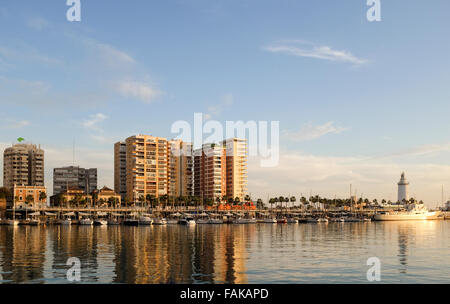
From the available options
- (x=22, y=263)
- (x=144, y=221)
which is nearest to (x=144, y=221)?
(x=144, y=221)

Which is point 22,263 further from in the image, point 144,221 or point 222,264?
point 144,221

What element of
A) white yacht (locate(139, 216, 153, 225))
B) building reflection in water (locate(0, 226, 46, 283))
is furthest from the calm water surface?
white yacht (locate(139, 216, 153, 225))

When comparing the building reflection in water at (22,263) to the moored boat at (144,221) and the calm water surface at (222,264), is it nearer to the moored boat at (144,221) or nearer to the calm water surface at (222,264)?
the calm water surface at (222,264)

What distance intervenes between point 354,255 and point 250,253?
15.7 meters

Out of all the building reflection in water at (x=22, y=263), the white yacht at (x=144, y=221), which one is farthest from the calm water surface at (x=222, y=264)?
the white yacht at (x=144, y=221)

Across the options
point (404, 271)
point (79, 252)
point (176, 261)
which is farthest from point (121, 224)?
point (404, 271)

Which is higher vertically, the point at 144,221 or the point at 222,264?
the point at 222,264

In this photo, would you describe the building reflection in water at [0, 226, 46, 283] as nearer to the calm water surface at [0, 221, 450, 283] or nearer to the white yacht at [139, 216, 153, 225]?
the calm water surface at [0, 221, 450, 283]

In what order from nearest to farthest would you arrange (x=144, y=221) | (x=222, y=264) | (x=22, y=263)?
1. (x=222, y=264)
2. (x=22, y=263)
3. (x=144, y=221)

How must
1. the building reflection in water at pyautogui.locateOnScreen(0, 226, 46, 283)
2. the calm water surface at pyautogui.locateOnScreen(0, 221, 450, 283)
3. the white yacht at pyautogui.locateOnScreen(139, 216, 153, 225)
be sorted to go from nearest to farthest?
the calm water surface at pyautogui.locateOnScreen(0, 221, 450, 283) → the building reflection in water at pyautogui.locateOnScreen(0, 226, 46, 283) → the white yacht at pyautogui.locateOnScreen(139, 216, 153, 225)
